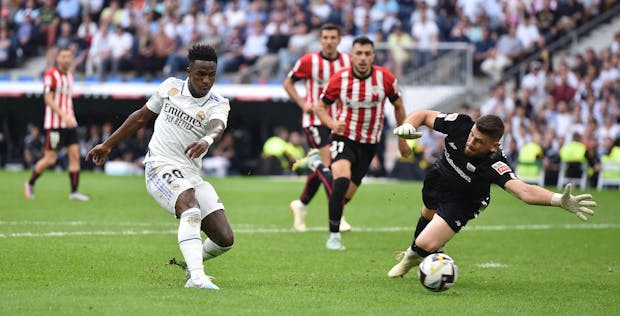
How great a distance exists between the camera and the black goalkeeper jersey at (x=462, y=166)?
9.26 m

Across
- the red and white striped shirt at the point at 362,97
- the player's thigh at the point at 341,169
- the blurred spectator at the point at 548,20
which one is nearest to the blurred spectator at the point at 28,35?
the blurred spectator at the point at 548,20

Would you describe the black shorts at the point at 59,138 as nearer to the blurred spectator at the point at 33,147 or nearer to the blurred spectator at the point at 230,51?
the blurred spectator at the point at 230,51

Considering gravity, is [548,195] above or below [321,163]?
above

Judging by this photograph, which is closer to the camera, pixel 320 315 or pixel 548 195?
pixel 320 315

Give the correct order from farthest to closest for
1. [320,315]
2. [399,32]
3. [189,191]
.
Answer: [399,32] < [189,191] < [320,315]

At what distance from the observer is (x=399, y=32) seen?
2973 centimetres

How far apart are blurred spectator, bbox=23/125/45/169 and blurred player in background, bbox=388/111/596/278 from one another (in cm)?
2225

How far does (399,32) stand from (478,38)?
2.27 meters

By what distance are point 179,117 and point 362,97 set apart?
4236 mm

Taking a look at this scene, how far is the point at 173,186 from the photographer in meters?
8.99

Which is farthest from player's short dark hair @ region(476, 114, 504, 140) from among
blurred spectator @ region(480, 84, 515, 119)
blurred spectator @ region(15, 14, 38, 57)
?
blurred spectator @ region(15, 14, 38, 57)

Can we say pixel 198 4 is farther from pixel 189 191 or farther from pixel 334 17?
pixel 189 191

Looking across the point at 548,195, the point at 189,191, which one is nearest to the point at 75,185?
the point at 189,191

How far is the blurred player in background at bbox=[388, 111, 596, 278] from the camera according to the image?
905 centimetres
